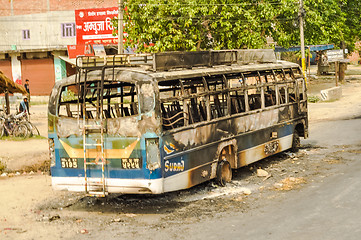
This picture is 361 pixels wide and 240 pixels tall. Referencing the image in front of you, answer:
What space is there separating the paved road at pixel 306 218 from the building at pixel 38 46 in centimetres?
3748

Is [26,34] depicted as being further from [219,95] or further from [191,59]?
[191,59]

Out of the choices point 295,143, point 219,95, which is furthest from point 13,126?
point 219,95

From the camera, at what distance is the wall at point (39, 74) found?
158ft

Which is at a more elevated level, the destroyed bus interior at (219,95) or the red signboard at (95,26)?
the red signboard at (95,26)

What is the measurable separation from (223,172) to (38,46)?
41.6 meters

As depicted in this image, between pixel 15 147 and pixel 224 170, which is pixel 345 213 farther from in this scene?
pixel 15 147

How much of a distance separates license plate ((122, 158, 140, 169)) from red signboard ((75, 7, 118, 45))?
33247 mm

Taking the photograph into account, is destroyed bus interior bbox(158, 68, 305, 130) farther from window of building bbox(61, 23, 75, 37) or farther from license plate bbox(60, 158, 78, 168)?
window of building bbox(61, 23, 75, 37)

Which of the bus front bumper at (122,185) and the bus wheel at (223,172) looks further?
the bus wheel at (223,172)

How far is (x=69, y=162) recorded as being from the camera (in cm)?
1073

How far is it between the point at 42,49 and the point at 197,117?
124 ft

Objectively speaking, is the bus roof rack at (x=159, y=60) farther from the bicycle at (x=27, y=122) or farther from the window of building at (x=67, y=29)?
the window of building at (x=67, y=29)

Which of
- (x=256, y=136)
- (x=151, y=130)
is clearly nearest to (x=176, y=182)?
(x=151, y=130)

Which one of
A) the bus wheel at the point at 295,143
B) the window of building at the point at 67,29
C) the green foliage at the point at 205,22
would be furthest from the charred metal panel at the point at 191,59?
the window of building at the point at 67,29
